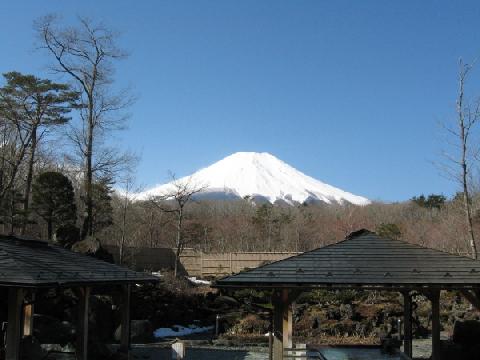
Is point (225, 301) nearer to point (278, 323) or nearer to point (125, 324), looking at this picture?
point (125, 324)

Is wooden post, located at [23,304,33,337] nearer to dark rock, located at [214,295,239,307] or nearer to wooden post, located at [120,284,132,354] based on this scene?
wooden post, located at [120,284,132,354]

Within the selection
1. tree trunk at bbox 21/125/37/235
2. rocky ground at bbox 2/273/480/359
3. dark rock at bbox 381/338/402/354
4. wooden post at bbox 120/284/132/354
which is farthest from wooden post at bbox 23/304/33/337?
tree trunk at bbox 21/125/37/235

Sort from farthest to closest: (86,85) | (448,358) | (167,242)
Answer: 1. (167,242)
2. (86,85)
3. (448,358)

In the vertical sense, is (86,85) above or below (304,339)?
above

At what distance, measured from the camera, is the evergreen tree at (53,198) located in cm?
2431

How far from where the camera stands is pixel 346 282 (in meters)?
9.70

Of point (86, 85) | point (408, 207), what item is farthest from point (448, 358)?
point (408, 207)

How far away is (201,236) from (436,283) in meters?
29.3

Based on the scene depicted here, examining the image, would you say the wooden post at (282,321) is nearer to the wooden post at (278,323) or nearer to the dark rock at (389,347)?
the wooden post at (278,323)

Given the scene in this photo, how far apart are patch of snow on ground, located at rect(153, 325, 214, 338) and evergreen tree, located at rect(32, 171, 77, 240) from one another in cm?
748

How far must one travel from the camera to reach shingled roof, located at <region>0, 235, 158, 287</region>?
8555 millimetres

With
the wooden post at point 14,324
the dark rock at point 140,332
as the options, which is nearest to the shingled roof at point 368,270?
the wooden post at point 14,324

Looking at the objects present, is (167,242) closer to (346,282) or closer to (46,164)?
(46,164)

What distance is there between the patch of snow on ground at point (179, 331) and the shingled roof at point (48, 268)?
643 centimetres
